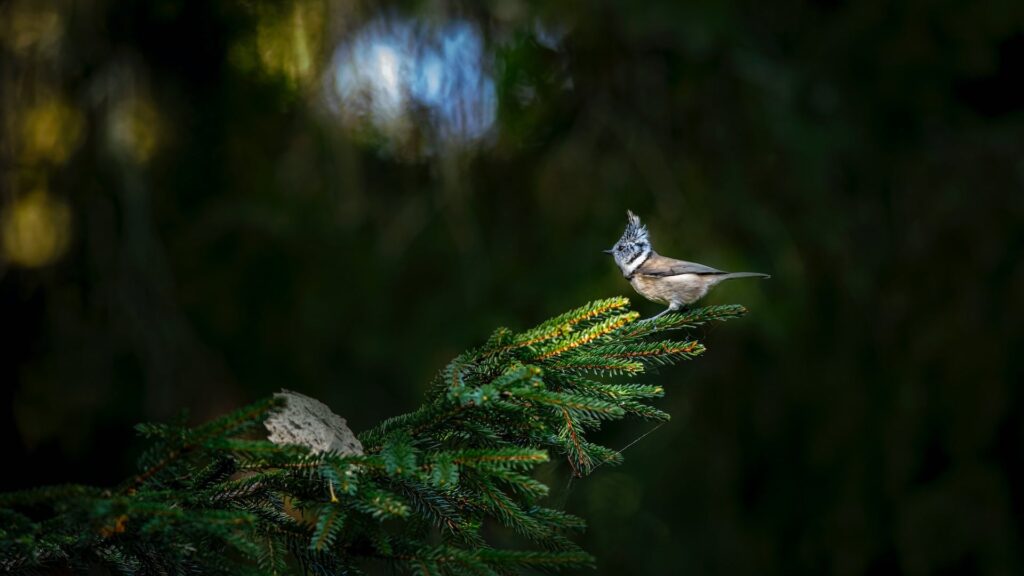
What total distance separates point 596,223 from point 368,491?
2322 mm

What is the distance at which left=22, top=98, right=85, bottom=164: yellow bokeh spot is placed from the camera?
311 cm

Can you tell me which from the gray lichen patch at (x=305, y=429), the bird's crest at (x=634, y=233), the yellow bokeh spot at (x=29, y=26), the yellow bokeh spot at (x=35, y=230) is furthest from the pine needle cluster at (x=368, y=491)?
the yellow bokeh spot at (x=29, y=26)

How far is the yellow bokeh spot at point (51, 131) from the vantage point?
3113 millimetres

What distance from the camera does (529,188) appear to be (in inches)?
A: 139

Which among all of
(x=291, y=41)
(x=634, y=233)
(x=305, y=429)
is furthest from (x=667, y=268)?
(x=291, y=41)

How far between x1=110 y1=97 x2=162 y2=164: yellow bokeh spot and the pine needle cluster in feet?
7.35

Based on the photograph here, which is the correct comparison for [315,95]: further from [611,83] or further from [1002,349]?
[1002,349]

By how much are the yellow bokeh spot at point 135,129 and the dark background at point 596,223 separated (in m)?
0.01

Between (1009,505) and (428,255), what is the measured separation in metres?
2.09

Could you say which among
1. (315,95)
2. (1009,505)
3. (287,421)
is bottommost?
(1009,505)

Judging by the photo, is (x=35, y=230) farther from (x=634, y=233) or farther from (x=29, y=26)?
(x=634, y=233)

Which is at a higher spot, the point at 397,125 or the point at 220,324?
the point at 397,125

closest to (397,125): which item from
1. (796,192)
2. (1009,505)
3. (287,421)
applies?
(796,192)

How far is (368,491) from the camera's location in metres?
1.11
